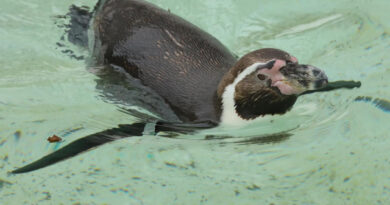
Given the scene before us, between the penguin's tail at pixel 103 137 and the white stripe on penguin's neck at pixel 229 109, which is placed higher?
the white stripe on penguin's neck at pixel 229 109

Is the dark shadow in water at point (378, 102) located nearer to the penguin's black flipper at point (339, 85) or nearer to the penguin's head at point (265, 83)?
the penguin's black flipper at point (339, 85)

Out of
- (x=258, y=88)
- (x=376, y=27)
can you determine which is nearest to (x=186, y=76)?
(x=258, y=88)

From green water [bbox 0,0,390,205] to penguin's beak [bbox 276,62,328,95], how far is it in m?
0.34

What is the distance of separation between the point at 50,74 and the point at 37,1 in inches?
43.8

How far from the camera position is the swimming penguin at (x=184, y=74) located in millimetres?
3115

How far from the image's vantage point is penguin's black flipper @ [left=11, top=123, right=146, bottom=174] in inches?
118

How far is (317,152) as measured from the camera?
3.21 meters

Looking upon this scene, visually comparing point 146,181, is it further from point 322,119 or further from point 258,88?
point 322,119

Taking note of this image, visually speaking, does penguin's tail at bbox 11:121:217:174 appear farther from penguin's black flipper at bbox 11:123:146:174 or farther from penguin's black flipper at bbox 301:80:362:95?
penguin's black flipper at bbox 301:80:362:95

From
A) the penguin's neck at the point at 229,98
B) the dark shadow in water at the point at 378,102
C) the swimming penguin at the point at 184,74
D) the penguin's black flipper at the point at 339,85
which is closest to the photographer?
the swimming penguin at the point at 184,74

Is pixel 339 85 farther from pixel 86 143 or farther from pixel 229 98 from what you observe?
pixel 86 143

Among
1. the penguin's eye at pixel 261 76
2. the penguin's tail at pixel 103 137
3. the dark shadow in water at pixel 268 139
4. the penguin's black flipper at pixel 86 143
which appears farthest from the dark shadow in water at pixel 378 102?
the penguin's black flipper at pixel 86 143

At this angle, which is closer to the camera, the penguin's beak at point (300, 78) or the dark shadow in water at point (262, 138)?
the penguin's beak at point (300, 78)

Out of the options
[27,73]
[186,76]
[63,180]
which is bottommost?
[63,180]
